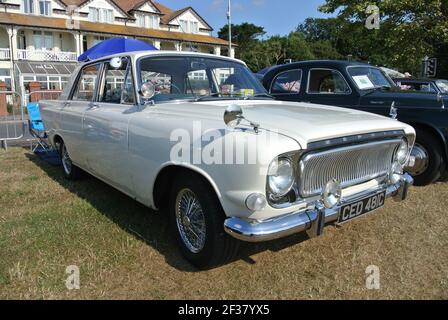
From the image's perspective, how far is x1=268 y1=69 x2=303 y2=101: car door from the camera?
6.87m

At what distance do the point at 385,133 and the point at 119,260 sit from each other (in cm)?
241

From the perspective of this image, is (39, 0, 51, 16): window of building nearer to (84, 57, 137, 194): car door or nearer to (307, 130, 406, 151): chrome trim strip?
(84, 57, 137, 194): car door

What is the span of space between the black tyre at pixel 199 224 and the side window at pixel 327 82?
404 cm

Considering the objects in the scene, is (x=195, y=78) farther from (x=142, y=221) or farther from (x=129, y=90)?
(x=142, y=221)

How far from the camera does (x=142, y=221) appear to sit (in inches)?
163

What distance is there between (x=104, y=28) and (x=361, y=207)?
36.3 m

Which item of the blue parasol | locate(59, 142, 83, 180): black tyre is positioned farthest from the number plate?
the blue parasol

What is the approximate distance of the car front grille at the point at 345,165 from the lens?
9.06 feet

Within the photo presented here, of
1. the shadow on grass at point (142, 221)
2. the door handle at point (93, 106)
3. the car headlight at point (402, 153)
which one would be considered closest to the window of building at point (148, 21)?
the shadow on grass at point (142, 221)

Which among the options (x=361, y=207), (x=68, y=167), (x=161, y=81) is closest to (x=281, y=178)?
(x=361, y=207)

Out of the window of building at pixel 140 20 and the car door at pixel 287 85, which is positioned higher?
the window of building at pixel 140 20

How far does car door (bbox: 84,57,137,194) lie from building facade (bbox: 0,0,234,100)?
24.6 m

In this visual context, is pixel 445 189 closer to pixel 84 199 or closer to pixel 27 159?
pixel 84 199

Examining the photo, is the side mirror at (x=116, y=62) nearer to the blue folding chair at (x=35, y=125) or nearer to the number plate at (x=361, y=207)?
the number plate at (x=361, y=207)
